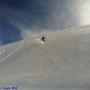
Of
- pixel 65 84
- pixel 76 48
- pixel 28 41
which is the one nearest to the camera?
pixel 65 84

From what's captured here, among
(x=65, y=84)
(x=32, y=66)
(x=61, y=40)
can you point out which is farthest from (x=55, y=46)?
(x=65, y=84)

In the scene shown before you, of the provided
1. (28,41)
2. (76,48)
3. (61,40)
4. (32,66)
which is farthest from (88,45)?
(28,41)

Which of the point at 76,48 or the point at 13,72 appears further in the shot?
the point at 13,72

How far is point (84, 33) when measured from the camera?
3.22 ft

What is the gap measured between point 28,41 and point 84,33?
383 mm

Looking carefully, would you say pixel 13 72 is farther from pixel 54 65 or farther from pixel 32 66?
pixel 54 65

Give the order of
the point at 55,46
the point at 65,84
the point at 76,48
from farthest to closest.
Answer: the point at 55,46, the point at 76,48, the point at 65,84

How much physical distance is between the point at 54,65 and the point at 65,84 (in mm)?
145

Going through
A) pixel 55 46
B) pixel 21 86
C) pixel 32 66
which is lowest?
pixel 21 86

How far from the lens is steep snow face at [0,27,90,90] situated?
Result: 0.85 m

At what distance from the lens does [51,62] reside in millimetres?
982

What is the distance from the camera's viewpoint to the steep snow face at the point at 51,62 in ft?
2.80

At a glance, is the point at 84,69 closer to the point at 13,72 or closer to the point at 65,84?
the point at 65,84

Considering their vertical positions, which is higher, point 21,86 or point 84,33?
point 84,33
